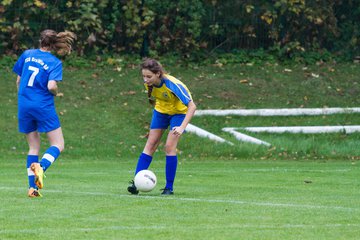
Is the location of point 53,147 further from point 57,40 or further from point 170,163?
point 170,163

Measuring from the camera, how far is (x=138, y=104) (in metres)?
23.9

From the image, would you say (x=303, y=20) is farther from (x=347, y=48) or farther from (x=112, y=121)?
(x=112, y=121)

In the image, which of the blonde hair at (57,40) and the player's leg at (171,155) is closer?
the blonde hair at (57,40)

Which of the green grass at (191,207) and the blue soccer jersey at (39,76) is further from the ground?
the blue soccer jersey at (39,76)

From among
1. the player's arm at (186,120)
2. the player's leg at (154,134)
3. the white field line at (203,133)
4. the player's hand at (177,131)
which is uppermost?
the player's arm at (186,120)

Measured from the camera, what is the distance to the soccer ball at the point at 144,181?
1160 cm

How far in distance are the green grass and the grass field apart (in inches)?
0.6

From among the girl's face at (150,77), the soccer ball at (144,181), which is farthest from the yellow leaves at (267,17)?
the soccer ball at (144,181)

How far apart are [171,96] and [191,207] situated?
2.07 metres

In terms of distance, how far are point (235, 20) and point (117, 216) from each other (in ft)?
60.5

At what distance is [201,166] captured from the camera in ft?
59.5

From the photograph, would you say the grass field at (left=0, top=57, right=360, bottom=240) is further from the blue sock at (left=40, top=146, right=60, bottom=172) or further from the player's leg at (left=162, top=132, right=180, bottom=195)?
the blue sock at (left=40, top=146, right=60, bottom=172)

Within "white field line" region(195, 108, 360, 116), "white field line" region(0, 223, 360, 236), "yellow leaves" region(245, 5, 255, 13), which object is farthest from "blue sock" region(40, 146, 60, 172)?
"yellow leaves" region(245, 5, 255, 13)

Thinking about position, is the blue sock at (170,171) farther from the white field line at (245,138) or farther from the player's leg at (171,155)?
the white field line at (245,138)
